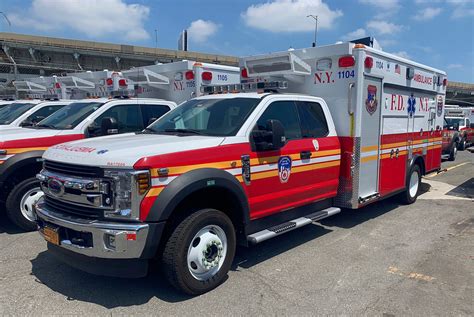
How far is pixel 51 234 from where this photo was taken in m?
3.95

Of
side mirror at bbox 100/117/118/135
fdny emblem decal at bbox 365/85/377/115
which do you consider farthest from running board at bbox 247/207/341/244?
side mirror at bbox 100/117/118/135

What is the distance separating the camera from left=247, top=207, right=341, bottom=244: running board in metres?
4.55

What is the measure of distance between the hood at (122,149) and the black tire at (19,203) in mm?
2093

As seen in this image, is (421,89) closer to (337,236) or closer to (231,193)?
(337,236)

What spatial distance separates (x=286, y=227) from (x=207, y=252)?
1.27m

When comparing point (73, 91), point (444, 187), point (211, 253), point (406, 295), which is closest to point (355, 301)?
point (406, 295)

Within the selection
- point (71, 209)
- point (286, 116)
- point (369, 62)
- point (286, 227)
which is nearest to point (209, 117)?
point (286, 116)

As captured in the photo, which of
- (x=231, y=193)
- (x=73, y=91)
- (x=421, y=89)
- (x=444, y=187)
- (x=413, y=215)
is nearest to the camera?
(x=231, y=193)

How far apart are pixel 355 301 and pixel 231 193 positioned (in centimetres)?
166

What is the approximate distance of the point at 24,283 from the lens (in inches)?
168

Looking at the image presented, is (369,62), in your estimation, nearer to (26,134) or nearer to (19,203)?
(26,134)

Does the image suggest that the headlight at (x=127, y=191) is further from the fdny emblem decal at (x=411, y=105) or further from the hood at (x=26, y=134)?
the fdny emblem decal at (x=411, y=105)

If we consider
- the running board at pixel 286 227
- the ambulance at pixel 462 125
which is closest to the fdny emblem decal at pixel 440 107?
the running board at pixel 286 227

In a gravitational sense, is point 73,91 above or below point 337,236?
above
